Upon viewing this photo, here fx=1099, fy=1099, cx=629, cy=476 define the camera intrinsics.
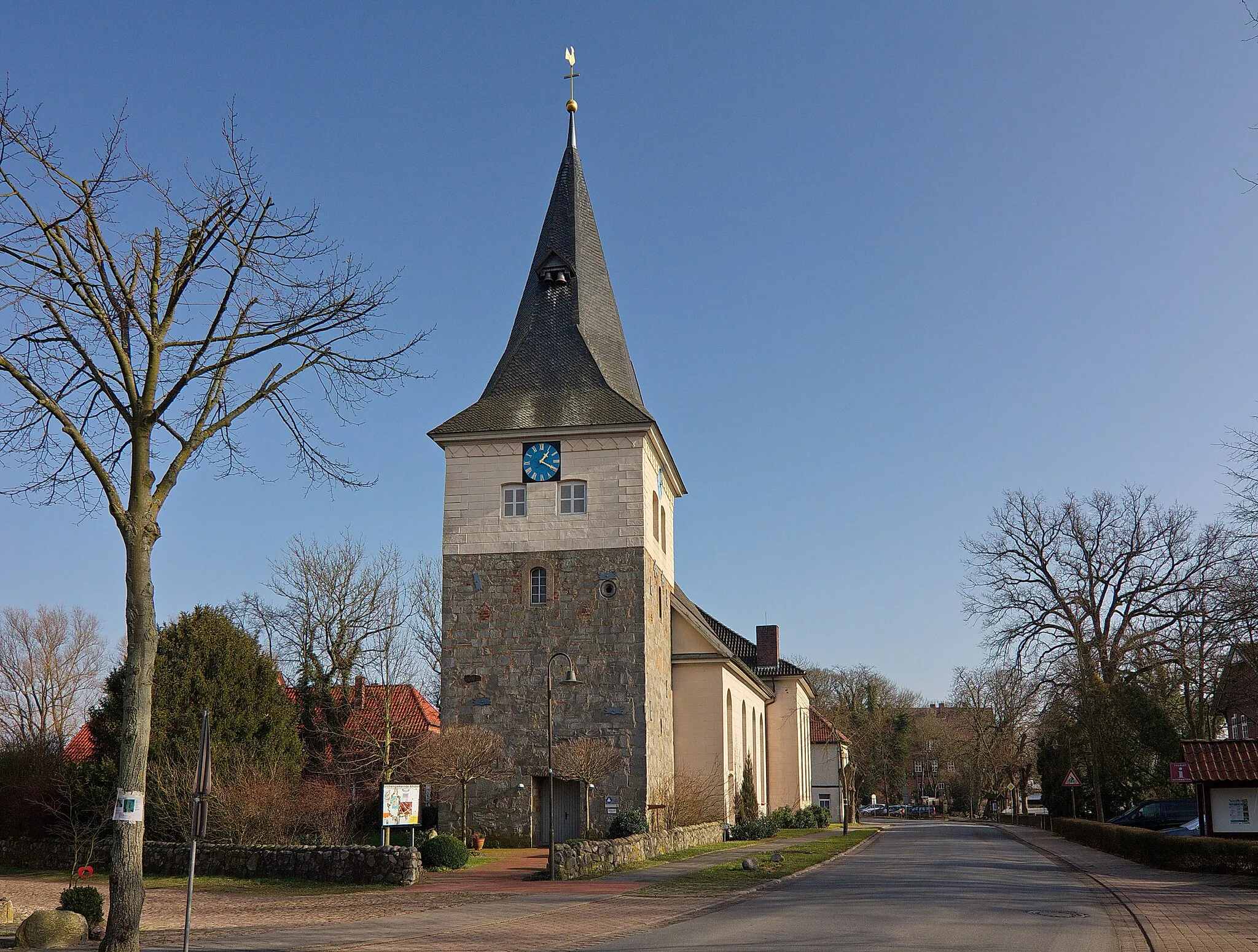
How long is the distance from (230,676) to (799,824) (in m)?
30.5

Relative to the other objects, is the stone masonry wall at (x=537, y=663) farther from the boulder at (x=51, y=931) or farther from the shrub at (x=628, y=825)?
the boulder at (x=51, y=931)

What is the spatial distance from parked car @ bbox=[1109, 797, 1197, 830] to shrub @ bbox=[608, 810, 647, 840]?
16.1 meters

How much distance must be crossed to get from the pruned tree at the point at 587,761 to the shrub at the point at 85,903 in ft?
51.8

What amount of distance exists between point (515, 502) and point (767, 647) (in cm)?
3142

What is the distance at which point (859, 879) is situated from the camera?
22.8 m

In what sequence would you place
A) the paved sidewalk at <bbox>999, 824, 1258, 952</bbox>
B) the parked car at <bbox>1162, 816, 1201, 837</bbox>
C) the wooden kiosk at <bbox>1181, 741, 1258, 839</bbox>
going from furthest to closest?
1. the parked car at <bbox>1162, 816, 1201, 837</bbox>
2. the wooden kiosk at <bbox>1181, 741, 1258, 839</bbox>
3. the paved sidewalk at <bbox>999, 824, 1258, 952</bbox>

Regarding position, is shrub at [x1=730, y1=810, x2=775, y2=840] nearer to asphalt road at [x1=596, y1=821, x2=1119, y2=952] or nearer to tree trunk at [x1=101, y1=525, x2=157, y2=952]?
asphalt road at [x1=596, y1=821, x2=1119, y2=952]

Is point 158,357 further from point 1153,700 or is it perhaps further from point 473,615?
point 1153,700

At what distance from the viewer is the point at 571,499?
3447cm

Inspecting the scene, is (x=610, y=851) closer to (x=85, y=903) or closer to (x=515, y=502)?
(x=85, y=903)

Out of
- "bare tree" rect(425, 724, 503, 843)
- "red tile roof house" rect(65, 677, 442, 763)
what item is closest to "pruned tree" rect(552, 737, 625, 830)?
"bare tree" rect(425, 724, 503, 843)

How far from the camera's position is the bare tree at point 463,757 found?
99.0ft

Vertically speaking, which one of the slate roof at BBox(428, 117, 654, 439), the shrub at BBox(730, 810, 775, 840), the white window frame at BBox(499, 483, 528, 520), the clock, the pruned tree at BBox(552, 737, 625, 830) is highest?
the slate roof at BBox(428, 117, 654, 439)

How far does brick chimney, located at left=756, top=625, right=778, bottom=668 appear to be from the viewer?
6172cm
